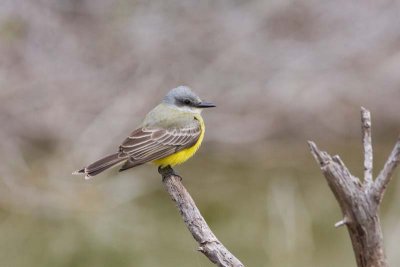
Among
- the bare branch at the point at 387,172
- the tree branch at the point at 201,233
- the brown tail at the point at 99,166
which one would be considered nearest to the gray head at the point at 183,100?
the brown tail at the point at 99,166

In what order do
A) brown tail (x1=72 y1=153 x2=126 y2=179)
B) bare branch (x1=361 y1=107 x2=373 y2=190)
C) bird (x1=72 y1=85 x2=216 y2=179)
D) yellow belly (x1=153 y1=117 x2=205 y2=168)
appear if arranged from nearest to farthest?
bare branch (x1=361 y1=107 x2=373 y2=190) < brown tail (x1=72 y1=153 x2=126 y2=179) < bird (x1=72 y1=85 x2=216 y2=179) < yellow belly (x1=153 y1=117 x2=205 y2=168)

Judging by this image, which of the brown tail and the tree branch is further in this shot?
the brown tail

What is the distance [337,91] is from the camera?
1024 cm

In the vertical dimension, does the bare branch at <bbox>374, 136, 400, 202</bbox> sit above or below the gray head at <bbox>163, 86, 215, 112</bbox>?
below

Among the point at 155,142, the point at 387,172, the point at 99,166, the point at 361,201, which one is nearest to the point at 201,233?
the point at 361,201

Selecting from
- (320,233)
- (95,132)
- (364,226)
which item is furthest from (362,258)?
(95,132)

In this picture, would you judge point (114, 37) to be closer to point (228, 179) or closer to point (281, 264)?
point (228, 179)

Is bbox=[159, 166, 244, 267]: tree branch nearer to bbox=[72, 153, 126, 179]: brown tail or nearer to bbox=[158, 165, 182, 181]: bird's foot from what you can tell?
bbox=[158, 165, 182, 181]: bird's foot

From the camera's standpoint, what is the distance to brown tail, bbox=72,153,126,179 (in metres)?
4.73

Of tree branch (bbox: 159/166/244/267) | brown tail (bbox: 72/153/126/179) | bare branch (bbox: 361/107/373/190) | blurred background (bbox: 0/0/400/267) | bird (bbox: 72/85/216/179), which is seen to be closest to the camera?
bare branch (bbox: 361/107/373/190)

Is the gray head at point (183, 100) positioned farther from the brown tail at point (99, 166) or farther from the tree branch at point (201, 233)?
the tree branch at point (201, 233)

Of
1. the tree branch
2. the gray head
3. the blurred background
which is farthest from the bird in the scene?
the blurred background

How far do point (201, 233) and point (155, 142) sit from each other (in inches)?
52.0

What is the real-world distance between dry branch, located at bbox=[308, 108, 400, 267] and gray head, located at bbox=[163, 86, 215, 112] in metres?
1.88
